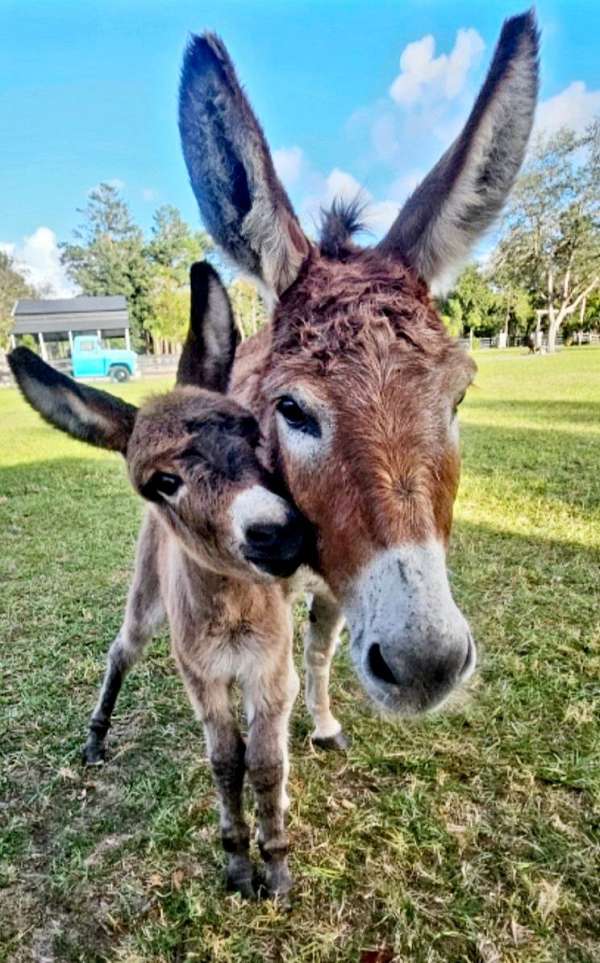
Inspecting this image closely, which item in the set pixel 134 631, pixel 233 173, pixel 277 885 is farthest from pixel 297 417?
pixel 134 631

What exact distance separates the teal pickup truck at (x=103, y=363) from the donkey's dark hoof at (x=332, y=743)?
35197 mm

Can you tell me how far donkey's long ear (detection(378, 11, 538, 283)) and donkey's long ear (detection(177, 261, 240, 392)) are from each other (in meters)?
0.75

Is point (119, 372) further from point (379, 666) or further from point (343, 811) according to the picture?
point (379, 666)

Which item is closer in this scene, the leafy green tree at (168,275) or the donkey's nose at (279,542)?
the donkey's nose at (279,542)

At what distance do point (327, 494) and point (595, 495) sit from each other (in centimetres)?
641

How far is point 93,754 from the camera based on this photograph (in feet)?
9.97

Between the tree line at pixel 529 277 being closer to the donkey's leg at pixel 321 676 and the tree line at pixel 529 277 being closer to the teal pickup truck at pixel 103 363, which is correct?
the teal pickup truck at pixel 103 363

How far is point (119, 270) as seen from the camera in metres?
69.2

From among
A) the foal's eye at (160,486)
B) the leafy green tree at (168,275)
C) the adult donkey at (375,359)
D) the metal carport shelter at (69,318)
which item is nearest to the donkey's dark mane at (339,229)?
the adult donkey at (375,359)

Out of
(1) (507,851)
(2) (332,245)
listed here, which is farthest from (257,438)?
(1) (507,851)

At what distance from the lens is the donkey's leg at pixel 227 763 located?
7.17ft

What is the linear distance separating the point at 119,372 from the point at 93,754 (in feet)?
115

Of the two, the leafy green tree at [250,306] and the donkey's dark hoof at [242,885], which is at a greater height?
the leafy green tree at [250,306]

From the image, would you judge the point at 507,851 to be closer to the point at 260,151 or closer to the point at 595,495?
the point at 260,151
